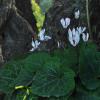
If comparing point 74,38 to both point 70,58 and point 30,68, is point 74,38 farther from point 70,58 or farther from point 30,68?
point 30,68

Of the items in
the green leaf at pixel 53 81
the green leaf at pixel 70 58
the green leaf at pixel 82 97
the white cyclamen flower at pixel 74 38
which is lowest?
the green leaf at pixel 82 97

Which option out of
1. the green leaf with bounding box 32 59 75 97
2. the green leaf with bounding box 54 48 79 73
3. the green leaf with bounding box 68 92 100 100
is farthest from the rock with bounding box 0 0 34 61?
the green leaf with bounding box 68 92 100 100

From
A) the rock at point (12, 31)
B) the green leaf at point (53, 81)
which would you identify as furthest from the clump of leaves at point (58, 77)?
the rock at point (12, 31)

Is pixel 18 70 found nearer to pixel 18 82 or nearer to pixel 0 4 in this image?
pixel 18 82

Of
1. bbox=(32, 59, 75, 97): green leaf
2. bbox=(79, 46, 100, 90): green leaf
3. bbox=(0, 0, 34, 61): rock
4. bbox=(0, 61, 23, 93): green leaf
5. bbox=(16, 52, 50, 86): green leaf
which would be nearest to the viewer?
bbox=(32, 59, 75, 97): green leaf

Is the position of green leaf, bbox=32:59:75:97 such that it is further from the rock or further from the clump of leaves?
the rock

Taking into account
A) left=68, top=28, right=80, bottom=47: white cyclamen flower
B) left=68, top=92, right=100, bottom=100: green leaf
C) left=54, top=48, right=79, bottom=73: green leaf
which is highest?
left=68, top=28, right=80, bottom=47: white cyclamen flower

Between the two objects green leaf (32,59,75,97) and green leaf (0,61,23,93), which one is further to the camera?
green leaf (0,61,23,93)

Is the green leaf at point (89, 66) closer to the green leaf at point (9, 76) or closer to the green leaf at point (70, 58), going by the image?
the green leaf at point (70, 58)
